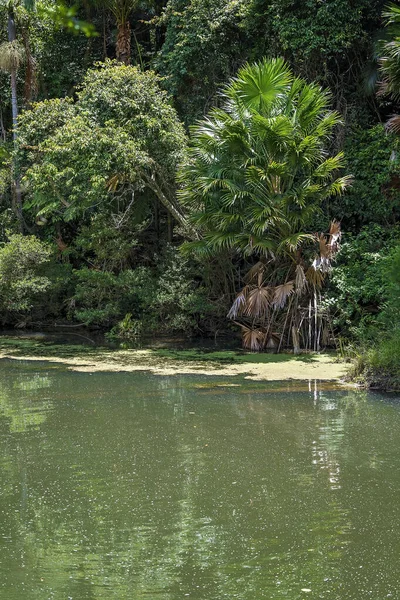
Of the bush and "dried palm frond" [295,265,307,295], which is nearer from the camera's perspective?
"dried palm frond" [295,265,307,295]

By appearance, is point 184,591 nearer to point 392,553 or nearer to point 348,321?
point 392,553

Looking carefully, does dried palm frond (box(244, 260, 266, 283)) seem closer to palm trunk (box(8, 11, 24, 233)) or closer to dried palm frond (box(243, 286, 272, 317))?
dried palm frond (box(243, 286, 272, 317))

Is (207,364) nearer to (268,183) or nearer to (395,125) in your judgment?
(268,183)

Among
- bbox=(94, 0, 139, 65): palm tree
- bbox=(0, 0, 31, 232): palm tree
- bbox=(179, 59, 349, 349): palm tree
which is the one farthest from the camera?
bbox=(0, 0, 31, 232): palm tree

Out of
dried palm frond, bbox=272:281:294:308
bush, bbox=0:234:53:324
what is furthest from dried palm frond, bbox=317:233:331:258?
bush, bbox=0:234:53:324

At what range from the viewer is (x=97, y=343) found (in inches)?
630

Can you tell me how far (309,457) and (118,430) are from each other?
2.24 metres

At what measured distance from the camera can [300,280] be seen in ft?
44.4

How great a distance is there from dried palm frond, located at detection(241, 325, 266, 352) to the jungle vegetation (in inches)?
1.5

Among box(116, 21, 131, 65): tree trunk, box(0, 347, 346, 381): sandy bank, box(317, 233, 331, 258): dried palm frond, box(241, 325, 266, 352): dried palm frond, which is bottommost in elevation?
box(0, 347, 346, 381): sandy bank

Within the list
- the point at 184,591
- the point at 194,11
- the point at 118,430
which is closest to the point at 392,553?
the point at 184,591

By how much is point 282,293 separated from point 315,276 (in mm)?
Answer: 729

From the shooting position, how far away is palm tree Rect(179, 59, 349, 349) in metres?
13.4

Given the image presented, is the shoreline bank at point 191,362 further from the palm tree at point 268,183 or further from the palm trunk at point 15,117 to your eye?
the palm trunk at point 15,117
